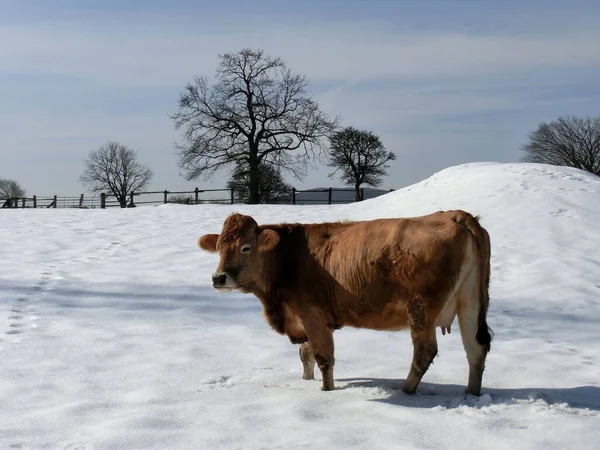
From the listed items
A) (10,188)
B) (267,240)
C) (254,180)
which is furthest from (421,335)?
(10,188)

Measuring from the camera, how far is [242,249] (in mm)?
5789

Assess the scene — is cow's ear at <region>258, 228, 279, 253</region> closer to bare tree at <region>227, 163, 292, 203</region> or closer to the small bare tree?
bare tree at <region>227, 163, 292, 203</region>

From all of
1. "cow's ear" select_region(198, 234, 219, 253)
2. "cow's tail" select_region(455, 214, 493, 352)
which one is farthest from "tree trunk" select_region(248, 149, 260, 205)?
"cow's tail" select_region(455, 214, 493, 352)

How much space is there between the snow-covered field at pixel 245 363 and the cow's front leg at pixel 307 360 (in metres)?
0.10

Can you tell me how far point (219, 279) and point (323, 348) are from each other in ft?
3.56

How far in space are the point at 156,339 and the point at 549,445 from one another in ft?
15.8

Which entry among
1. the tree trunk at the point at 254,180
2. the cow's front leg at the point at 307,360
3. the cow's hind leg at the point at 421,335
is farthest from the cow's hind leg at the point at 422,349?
the tree trunk at the point at 254,180

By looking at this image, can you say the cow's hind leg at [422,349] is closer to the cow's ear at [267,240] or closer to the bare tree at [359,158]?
the cow's ear at [267,240]

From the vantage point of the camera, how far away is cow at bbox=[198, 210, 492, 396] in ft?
17.1

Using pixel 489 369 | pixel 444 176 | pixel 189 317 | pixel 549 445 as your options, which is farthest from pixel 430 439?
pixel 444 176

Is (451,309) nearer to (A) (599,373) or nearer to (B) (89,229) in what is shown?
(A) (599,373)

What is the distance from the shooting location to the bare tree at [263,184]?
46.7 metres

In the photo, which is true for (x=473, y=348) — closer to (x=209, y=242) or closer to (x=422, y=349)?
(x=422, y=349)

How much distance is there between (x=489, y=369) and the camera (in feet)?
20.8
